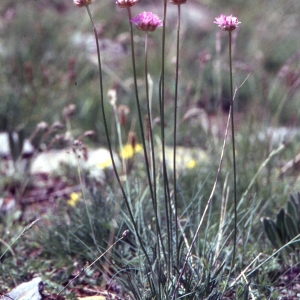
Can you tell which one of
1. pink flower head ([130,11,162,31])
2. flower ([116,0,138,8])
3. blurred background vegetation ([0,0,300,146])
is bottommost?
blurred background vegetation ([0,0,300,146])

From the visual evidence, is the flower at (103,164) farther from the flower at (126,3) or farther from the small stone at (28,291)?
the flower at (126,3)

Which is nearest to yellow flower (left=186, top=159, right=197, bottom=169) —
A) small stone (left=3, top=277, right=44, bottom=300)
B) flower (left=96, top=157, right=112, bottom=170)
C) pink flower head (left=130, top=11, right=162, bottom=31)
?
flower (left=96, top=157, right=112, bottom=170)

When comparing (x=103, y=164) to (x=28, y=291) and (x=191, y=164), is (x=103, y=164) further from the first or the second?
(x=28, y=291)

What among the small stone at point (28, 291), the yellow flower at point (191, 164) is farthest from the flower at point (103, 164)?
the small stone at point (28, 291)

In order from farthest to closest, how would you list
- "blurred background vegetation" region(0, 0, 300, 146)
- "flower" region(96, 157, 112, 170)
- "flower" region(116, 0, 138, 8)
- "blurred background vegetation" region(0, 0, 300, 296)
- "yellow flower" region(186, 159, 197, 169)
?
"blurred background vegetation" region(0, 0, 300, 146) → "flower" region(96, 157, 112, 170) → "yellow flower" region(186, 159, 197, 169) → "blurred background vegetation" region(0, 0, 300, 296) → "flower" region(116, 0, 138, 8)

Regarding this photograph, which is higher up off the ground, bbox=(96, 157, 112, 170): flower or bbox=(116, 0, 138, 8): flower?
bbox=(116, 0, 138, 8): flower

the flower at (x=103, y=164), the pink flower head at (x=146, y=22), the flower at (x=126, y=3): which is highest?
the flower at (x=126, y=3)

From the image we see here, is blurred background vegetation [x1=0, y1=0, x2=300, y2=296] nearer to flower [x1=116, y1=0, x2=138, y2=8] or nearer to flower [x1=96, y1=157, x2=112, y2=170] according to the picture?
flower [x1=96, y1=157, x2=112, y2=170]

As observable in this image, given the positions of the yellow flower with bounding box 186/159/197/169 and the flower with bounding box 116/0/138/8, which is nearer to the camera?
the flower with bounding box 116/0/138/8

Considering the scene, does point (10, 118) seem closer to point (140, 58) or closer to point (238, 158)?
point (238, 158)

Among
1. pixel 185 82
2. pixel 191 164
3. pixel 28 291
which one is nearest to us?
pixel 28 291

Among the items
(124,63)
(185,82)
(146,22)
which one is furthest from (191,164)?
(124,63)

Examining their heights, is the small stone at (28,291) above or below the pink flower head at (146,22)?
below
